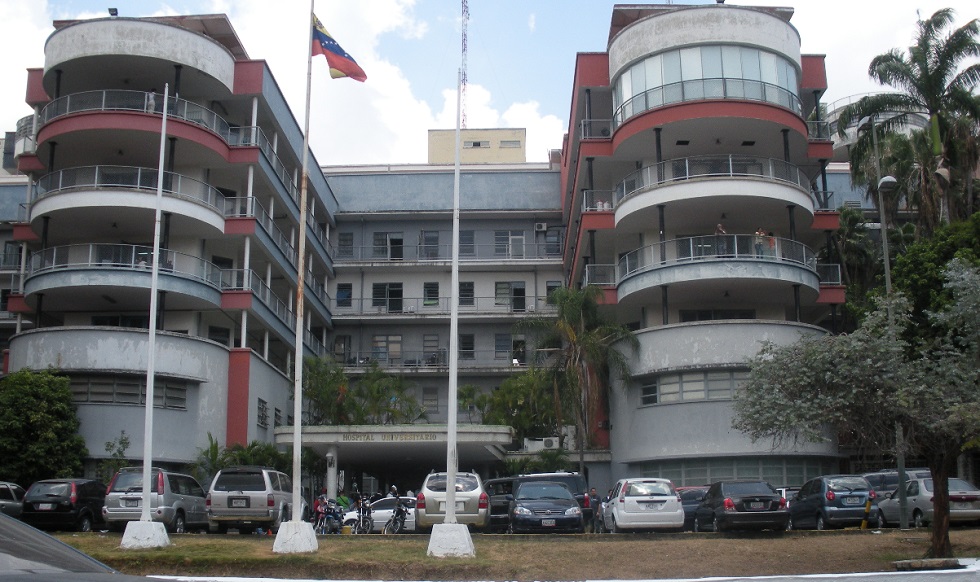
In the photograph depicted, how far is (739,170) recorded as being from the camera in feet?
139

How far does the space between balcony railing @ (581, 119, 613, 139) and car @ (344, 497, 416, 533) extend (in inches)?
754

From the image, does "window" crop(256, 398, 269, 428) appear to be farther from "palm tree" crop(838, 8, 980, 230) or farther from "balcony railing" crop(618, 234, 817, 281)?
"palm tree" crop(838, 8, 980, 230)

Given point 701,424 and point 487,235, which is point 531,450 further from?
point 487,235

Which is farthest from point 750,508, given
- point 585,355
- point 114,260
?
point 114,260

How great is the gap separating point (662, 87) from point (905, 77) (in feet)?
36.4

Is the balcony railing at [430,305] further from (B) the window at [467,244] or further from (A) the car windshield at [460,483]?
(A) the car windshield at [460,483]

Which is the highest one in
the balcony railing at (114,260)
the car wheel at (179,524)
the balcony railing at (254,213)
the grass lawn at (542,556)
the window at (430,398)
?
the balcony railing at (254,213)

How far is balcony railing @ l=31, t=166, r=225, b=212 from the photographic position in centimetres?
4009

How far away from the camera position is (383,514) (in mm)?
34750

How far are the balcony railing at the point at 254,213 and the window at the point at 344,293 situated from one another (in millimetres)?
11798

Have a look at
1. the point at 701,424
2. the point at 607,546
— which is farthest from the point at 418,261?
the point at 607,546

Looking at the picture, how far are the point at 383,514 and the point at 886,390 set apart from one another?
19.0 meters

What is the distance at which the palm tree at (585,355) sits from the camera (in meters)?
41.5

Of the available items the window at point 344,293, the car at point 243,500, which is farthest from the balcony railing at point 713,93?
the window at point 344,293
